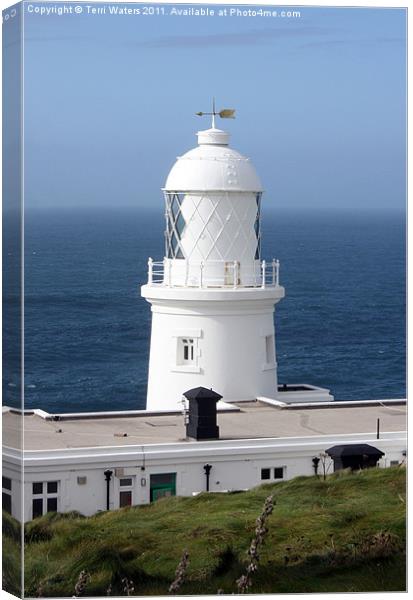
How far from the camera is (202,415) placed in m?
20.0

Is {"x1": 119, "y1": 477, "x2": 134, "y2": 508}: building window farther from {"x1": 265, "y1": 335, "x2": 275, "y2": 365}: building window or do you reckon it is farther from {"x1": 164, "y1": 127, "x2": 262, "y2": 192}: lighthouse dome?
{"x1": 164, "y1": 127, "x2": 262, "y2": 192}: lighthouse dome

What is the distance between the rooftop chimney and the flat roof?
0.36 ft

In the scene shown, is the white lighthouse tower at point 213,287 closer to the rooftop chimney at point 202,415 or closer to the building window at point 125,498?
the rooftop chimney at point 202,415

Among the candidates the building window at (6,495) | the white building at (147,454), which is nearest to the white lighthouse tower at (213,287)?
the white building at (147,454)

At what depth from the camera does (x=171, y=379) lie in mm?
21828

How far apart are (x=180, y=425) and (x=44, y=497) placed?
2.24 meters

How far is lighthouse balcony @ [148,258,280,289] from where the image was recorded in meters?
→ 21.9

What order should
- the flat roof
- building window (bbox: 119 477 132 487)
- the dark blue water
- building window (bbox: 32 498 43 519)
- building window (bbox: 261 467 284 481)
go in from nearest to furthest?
building window (bbox: 32 498 43 519) < building window (bbox: 119 477 132 487) < the flat roof < building window (bbox: 261 467 284 481) < the dark blue water

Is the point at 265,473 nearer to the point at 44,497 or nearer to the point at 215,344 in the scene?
the point at 44,497

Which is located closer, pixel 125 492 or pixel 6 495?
pixel 6 495

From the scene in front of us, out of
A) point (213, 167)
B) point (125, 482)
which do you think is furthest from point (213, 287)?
point (125, 482)

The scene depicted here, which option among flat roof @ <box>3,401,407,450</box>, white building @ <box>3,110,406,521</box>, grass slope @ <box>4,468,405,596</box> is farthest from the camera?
flat roof @ <box>3,401,407,450</box>

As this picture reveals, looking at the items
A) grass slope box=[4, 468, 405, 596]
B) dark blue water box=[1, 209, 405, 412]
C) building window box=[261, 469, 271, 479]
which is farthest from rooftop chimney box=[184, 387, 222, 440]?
dark blue water box=[1, 209, 405, 412]
